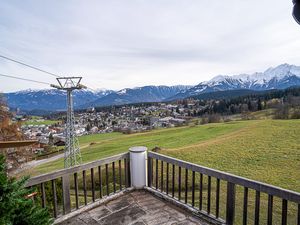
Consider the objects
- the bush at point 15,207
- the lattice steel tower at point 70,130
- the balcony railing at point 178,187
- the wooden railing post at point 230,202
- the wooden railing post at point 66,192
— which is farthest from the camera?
the lattice steel tower at point 70,130

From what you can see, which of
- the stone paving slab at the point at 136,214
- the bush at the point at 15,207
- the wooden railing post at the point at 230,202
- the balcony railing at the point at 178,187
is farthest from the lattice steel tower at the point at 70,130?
the bush at the point at 15,207

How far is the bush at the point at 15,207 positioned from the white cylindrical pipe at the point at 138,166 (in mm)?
2755

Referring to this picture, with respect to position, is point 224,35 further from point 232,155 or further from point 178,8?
point 232,155

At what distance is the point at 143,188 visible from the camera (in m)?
4.87

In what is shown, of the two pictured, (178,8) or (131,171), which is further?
(178,8)

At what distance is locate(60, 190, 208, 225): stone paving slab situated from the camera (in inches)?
143

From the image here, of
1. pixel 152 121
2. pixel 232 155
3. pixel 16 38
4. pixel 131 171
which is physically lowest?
pixel 152 121

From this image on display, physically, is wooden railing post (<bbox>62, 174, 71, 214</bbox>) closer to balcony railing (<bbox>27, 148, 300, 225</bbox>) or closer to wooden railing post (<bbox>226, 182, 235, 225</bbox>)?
balcony railing (<bbox>27, 148, 300, 225</bbox>)

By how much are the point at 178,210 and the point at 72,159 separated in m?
13.4

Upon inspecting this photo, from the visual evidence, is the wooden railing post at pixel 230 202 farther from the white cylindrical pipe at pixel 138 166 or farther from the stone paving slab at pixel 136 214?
the white cylindrical pipe at pixel 138 166

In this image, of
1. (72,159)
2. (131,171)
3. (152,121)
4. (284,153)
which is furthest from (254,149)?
(152,121)

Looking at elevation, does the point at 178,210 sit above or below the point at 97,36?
below

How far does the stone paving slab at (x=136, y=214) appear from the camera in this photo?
11.9ft

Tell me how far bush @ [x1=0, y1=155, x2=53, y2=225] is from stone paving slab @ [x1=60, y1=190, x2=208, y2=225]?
1.85 metres
